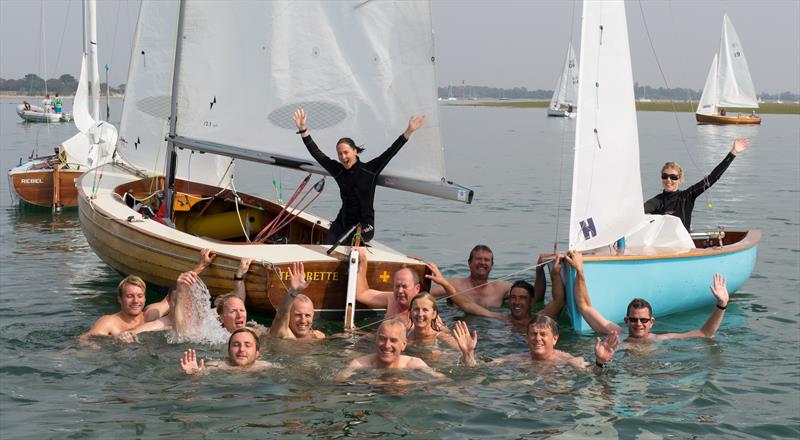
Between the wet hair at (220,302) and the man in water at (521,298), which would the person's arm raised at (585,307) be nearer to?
the man in water at (521,298)

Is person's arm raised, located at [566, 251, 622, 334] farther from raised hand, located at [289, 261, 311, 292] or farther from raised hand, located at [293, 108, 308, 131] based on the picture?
raised hand, located at [293, 108, 308, 131]

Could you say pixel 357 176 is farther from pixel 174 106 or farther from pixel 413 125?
pixel 174 106

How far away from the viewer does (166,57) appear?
12586 millimetres

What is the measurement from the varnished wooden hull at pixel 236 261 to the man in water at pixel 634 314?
4.93 feet

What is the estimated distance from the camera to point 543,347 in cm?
782

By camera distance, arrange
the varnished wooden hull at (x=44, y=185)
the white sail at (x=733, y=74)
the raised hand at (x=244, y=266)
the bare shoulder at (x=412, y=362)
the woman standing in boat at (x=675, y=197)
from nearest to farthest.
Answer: the bare shoulder at (x=412, y=362)
the raised hand at (x=244, y=266)
the woman standing in boat at (x=675, y=197)
the varnished wooden hull at (x=44, y=185)
the white sail at (x=733, y=74)

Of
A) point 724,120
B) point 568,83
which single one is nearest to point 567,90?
point 568,83

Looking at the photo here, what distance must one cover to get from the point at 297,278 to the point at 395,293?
0.90 metres

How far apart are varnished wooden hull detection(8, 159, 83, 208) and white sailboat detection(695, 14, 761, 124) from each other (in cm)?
4705

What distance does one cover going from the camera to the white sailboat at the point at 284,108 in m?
9.21

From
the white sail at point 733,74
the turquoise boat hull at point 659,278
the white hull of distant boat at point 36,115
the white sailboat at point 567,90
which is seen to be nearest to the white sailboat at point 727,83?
the white sail at point 733,74

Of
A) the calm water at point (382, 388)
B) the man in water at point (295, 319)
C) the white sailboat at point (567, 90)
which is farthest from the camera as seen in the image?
the white sailboat at point (567, 90)

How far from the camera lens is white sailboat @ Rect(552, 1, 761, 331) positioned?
353 inches

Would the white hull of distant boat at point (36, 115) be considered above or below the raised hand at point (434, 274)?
above
